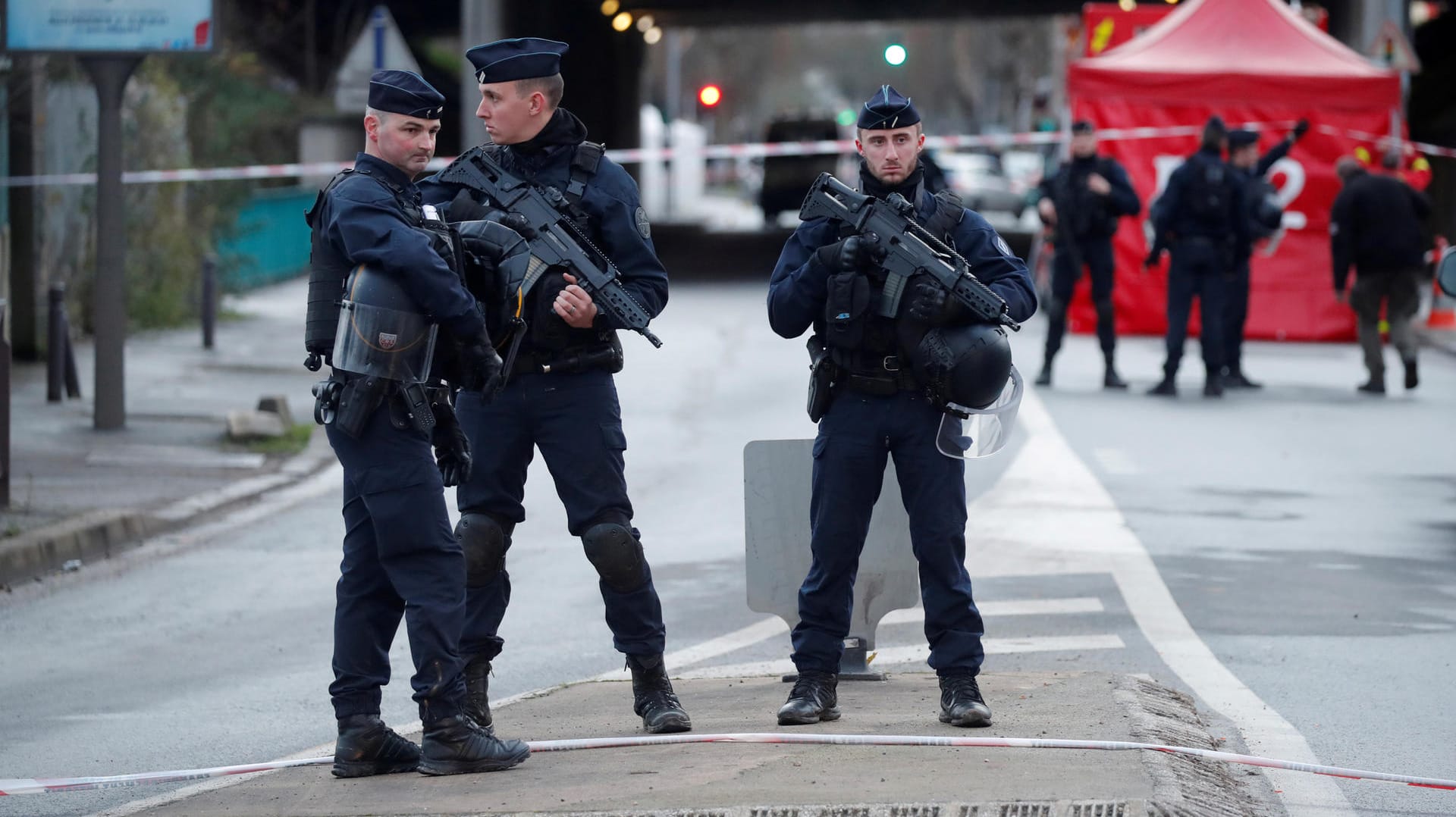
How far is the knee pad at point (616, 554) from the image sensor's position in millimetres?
5371

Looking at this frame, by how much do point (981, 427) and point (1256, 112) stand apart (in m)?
14.3

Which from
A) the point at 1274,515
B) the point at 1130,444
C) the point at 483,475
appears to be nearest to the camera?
the point at 483,475

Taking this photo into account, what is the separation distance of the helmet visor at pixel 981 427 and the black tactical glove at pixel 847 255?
49cm

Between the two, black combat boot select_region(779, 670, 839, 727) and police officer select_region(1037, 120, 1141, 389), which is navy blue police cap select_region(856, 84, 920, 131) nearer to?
black combat boot select_region(779, 670, 839, 727)

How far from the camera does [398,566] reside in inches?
194

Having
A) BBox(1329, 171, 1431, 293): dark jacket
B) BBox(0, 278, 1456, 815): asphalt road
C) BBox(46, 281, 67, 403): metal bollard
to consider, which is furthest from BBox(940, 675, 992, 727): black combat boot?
BBox(1329, 171, 1431, 293): dark jacket

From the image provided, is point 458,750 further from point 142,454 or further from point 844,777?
point 142,454

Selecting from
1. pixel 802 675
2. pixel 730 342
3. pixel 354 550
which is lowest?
pixel 730 342

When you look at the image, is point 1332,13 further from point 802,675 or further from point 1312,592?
point 802,675

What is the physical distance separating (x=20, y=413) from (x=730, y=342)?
7744 mm

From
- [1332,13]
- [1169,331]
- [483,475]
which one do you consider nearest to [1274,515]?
[1169,331]

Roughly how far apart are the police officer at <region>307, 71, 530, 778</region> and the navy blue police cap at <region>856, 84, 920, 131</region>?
48.5 inches

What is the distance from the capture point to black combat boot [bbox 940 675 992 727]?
535cm

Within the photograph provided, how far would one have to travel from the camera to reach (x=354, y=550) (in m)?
5.05
